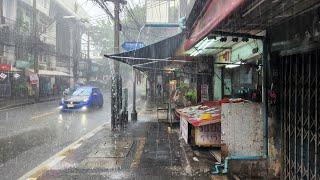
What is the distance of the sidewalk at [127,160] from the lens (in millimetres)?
8930

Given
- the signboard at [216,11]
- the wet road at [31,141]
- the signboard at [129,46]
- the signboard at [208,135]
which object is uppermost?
the signboard at [129,46]

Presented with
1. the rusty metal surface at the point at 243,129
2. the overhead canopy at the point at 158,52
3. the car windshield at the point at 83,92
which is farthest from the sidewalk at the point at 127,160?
the car windshield at the point at 83,92

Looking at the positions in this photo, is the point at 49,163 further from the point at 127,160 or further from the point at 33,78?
the point at 33,78

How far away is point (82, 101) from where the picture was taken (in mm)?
29188

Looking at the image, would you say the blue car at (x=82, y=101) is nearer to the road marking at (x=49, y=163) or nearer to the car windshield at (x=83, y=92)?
the car windshield at (x=83, y=92)

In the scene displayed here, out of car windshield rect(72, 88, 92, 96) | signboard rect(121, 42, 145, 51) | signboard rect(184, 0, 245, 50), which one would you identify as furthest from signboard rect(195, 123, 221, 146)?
car windshield rect(72, 88, 92, 96)

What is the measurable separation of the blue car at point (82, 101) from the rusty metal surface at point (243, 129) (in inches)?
815

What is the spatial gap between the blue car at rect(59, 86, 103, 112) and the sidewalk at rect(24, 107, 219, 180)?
46.5ft

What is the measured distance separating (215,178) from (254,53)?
10.6 ft

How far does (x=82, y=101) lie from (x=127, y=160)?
19.2 m

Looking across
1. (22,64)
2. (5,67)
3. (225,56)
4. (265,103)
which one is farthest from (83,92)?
(265,103)

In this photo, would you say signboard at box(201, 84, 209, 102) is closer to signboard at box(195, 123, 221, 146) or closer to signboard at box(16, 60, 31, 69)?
signboard at box(195, 123, 221, 146)

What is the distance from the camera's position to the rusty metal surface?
8914mm

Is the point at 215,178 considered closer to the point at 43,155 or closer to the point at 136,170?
the point at 136,170
